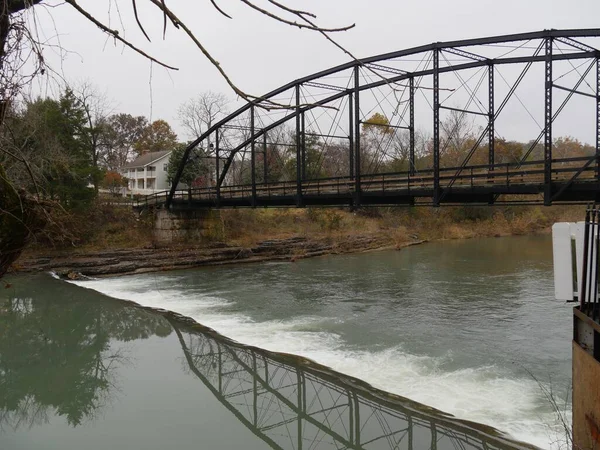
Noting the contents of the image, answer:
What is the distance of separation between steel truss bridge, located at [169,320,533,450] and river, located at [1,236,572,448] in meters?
0.46

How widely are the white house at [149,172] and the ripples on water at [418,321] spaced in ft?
115

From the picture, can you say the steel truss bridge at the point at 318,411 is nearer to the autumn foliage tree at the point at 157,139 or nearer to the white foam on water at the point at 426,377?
the white foam on water at the point at 426,377

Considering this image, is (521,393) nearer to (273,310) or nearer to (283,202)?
(273,310)

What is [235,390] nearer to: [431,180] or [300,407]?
[300,407]

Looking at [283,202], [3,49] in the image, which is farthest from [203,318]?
[3,49]

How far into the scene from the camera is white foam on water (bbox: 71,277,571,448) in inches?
318

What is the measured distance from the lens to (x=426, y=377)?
398 inches

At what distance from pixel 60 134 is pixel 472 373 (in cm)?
2891

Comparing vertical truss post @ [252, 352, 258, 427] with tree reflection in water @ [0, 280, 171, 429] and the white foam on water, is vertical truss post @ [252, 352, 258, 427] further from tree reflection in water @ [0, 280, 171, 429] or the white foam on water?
tree reflection in water @ [0, 280, 171, 429]

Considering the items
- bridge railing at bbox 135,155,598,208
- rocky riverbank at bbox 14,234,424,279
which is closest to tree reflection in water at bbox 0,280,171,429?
rocky riverbank at bbox 14,234,424,279

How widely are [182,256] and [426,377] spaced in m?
23.4

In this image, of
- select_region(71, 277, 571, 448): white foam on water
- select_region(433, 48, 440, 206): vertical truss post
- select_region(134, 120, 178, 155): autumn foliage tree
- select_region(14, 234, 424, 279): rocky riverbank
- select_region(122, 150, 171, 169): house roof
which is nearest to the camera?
select_region(71, 277, 571, 448): white foam on water

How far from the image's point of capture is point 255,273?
27.5 m

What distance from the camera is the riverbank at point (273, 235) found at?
28.1m
